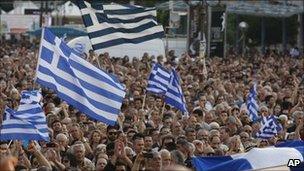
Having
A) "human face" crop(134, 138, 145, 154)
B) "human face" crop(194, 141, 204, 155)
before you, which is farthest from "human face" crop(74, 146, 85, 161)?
"human face" crop(194, 141, 204, 155)

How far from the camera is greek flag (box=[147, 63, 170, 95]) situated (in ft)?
58.5

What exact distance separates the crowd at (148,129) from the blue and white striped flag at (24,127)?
12cm

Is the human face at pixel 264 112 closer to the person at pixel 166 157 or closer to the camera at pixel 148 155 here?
the person at pixel 166 157

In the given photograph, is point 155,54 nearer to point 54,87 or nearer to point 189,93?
point 189,93

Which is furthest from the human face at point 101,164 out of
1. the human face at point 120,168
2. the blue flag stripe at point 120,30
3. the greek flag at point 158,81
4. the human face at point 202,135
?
the greek flag at point 158,81

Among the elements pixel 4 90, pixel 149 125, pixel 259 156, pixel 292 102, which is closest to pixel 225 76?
pixel 292 102

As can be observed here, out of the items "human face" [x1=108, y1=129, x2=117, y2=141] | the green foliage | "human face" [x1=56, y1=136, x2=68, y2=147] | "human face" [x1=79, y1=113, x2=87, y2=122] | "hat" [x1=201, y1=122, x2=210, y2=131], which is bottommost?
the green foliage

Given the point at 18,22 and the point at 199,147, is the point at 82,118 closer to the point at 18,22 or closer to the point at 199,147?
the point at 199,147

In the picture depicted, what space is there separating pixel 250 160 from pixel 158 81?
315 inches

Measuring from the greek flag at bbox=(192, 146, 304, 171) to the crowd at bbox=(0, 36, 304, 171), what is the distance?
370 mm

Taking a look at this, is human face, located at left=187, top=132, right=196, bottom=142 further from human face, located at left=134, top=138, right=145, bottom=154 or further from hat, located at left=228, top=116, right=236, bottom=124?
hat, located at left=228, top=116, right=236, bottom=124

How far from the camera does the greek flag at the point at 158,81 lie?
17.8 metres

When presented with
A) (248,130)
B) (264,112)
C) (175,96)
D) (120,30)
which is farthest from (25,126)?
(120,30)

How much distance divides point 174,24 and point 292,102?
23.1 m
